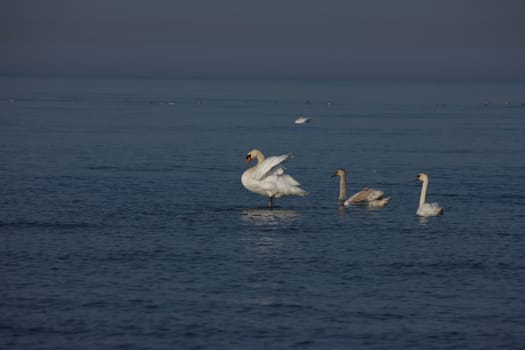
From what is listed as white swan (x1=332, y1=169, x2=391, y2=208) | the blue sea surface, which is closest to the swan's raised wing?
the blue sea surface

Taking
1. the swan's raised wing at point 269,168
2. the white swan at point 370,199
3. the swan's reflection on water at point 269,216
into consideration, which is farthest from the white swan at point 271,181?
the white swan at point 370,199

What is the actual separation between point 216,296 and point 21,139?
4442 cm

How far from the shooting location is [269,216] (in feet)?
103

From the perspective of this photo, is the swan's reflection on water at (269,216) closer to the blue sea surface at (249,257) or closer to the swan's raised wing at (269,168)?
the blue sea surface at (249,257)

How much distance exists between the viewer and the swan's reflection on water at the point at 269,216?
30.2 m

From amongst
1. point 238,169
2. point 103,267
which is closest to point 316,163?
point 238,169

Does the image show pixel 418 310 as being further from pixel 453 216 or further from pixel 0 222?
pixel 0 222

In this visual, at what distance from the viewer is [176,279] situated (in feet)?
71.3

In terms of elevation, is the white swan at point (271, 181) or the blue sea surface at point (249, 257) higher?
the white swan at point (271, 181)

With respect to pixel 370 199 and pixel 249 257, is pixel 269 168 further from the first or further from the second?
pixel 249 257

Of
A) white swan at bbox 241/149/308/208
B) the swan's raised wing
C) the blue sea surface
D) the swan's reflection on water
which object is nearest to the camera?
the blue sea surface

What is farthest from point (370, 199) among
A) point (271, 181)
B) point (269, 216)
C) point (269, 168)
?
point (269, 216)

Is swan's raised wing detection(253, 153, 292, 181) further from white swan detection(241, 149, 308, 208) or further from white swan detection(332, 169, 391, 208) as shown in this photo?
white swan detection(332, 169, 391, 208)

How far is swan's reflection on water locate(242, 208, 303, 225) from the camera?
3017 cm
